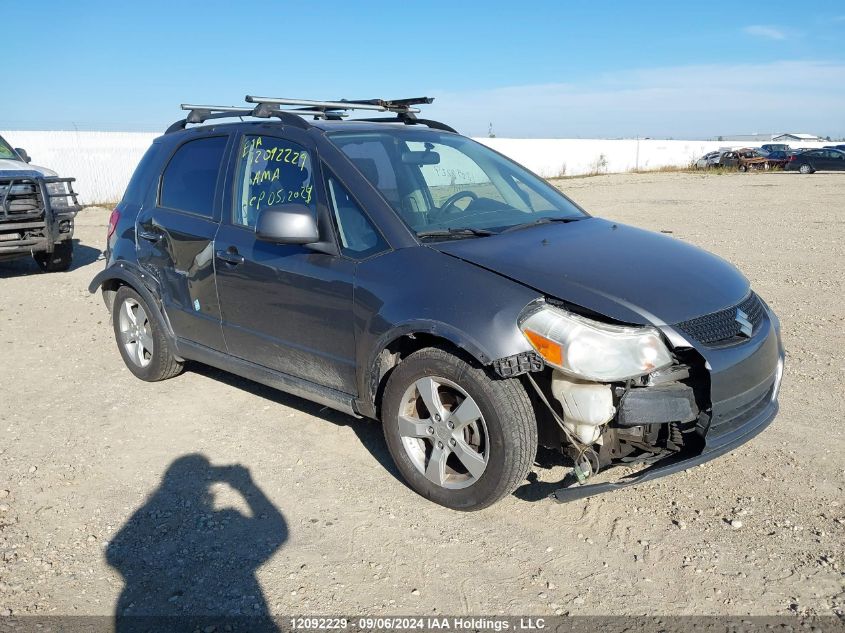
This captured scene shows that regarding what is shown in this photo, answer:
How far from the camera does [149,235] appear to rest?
16.6ft

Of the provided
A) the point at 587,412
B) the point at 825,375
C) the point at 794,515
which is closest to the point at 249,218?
the point at 587,412

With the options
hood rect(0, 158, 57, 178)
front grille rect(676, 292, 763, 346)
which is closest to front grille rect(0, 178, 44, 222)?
hood rect(0, 158, 57, 178)

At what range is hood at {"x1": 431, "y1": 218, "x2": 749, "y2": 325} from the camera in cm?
313

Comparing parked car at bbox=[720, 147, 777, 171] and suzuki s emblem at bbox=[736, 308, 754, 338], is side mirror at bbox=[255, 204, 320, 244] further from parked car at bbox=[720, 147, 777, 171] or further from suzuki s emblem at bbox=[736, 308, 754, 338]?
A: parked car at bbox=[720, 147, 777, 171]

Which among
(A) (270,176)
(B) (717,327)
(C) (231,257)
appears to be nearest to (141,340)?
(C) (231,257)

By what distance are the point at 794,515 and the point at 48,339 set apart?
6.42 meters

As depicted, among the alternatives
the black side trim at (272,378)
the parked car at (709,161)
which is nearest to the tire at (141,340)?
the black side trim at (272,378)

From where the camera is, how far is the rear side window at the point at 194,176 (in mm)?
4664

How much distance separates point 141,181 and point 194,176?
0.73 metres

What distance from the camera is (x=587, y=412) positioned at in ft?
10.2

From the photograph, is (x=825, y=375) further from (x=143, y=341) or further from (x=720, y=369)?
(x=143, y=341)

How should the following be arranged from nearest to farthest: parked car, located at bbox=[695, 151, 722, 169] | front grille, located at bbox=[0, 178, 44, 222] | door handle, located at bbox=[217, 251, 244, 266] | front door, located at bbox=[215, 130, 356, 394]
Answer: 1. front door, located at bbox=[215, 130, 356, 394]
2. door handle, located at bbox=[217, 251, 244, 266]
3. front grille, located at bbox=[0, 178, 44, 222]
4. parked car, located at bbox=[695, 151, 722, 169]

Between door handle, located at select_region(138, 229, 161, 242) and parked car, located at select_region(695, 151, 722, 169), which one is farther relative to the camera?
parked car, located at select_region(695, 151, 722, 169)

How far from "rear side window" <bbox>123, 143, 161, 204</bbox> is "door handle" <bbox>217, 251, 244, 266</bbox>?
129cm
